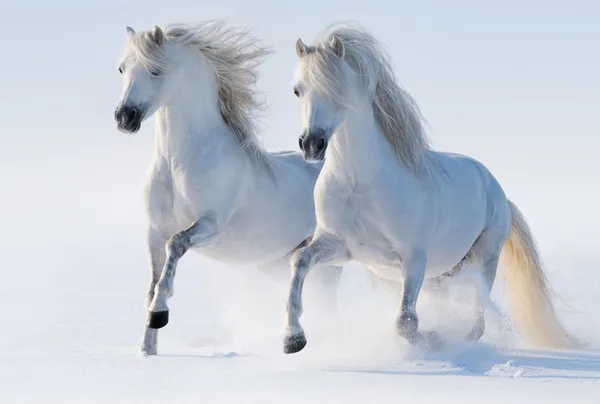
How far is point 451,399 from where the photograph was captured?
17.9 ft

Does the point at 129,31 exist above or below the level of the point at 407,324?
above

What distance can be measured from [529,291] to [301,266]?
314 centimetres

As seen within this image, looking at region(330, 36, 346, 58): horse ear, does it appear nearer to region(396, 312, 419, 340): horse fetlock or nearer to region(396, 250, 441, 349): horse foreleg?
region(396, 250, 441, 349): horse foreleg

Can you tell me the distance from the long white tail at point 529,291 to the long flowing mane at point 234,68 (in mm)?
2453

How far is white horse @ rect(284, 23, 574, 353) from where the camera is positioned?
21.7ft

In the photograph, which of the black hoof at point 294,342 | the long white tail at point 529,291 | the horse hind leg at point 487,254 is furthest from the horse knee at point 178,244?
the long white tail at point 529,291

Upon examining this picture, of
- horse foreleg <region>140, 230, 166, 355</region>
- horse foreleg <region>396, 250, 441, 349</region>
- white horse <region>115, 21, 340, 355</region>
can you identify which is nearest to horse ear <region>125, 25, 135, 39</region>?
white horse <region>115, 21, 340, 355</region>

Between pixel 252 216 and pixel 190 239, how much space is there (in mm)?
936

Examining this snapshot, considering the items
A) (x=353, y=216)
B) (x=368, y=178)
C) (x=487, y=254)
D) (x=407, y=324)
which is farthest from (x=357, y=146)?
(x=487, y=254)

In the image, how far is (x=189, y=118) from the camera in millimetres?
8023

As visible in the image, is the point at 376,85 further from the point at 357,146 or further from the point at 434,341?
the point at 434,341

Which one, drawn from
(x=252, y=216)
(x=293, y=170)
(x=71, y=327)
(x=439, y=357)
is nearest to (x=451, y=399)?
(x=439, y=357)

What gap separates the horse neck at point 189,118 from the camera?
26.1 feet

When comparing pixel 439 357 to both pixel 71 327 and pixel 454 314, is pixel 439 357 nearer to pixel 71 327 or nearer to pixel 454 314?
pixel 454 314
